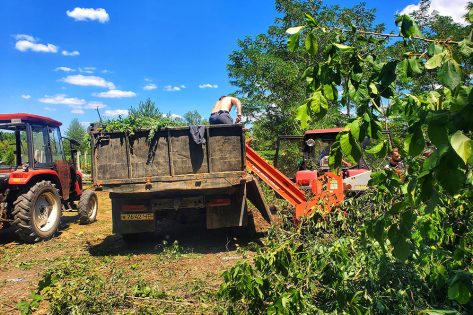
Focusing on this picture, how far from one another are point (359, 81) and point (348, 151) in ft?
1.48

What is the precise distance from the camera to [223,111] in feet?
23.7

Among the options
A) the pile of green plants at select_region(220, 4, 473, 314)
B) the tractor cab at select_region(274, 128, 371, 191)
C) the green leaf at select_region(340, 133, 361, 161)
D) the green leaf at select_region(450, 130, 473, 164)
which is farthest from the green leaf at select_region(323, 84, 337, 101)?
the tractor cab at select_region(274, 128, 371, 191)

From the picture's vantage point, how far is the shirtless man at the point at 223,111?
23.2 ft

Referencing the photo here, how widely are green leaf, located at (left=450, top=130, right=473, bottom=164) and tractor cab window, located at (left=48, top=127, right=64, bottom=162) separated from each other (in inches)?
381

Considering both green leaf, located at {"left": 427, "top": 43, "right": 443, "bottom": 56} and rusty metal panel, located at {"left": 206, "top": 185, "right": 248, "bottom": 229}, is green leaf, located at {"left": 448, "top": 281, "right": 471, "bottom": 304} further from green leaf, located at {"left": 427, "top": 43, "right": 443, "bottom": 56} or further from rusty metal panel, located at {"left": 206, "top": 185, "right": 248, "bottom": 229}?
rusty metal panel, located at {"left": 206, "top": 185, "right": 248, "bottom": 229}

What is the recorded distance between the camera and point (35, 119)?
871cm

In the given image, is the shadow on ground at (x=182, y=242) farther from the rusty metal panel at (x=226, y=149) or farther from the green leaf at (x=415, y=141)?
the green leaf at (x=415, y=141)

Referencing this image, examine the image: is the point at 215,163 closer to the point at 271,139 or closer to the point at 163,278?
the point at 163,278

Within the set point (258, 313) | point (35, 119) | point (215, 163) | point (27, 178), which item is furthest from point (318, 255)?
point (35, 119)

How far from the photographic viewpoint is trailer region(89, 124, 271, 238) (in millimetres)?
6172

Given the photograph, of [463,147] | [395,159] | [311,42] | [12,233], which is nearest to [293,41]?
[311,42]

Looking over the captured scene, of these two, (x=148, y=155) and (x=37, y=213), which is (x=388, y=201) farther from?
(x=37, y=213)

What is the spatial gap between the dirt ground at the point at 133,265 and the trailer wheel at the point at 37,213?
23cm

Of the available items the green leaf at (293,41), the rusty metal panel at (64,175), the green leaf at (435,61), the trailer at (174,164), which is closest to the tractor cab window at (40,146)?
the rusty metal panel at (64,175)
